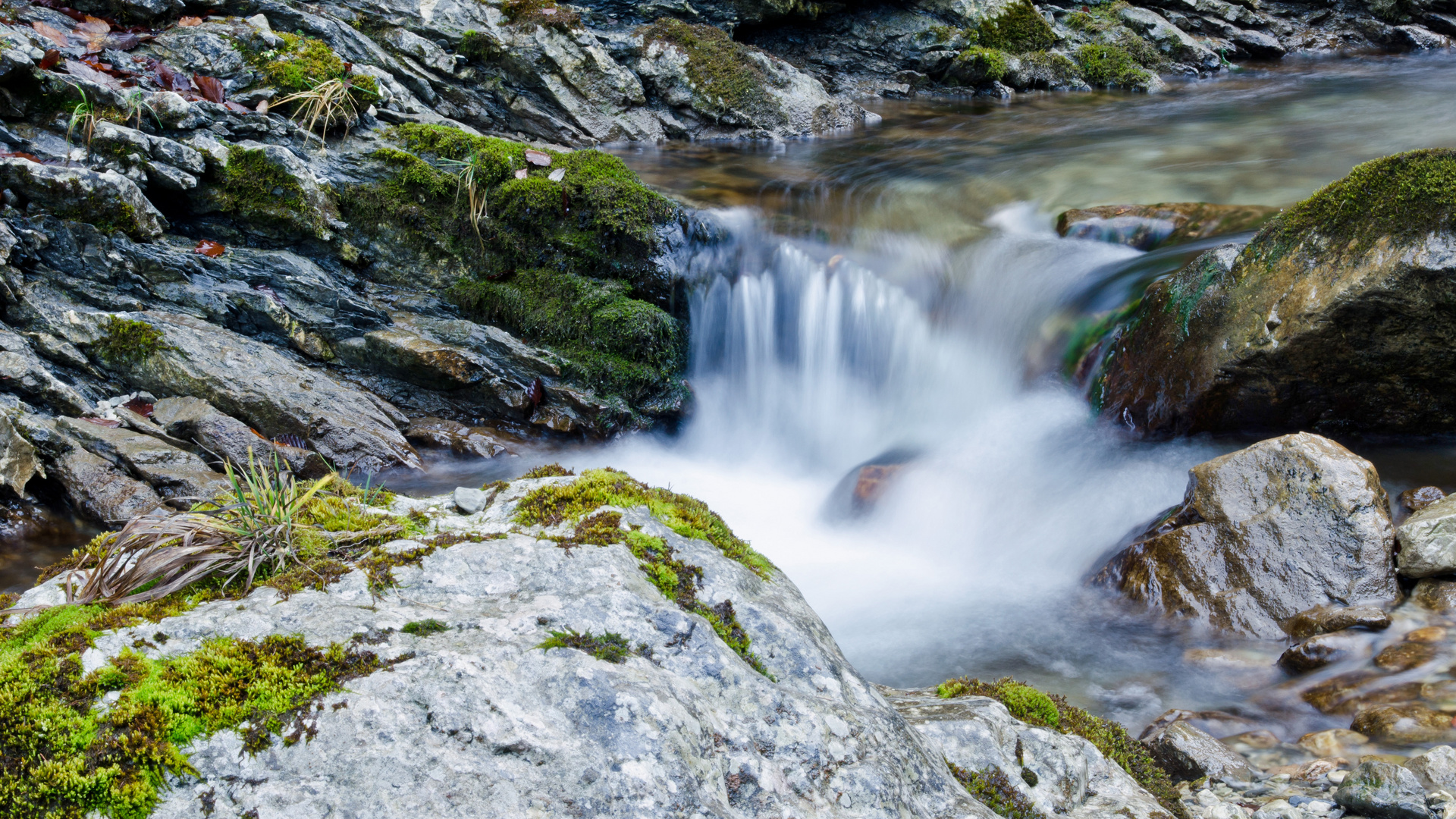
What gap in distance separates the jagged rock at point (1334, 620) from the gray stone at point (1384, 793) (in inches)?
76.3

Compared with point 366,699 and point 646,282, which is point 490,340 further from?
point 366,699

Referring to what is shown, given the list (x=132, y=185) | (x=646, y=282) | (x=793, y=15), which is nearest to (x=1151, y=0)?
(x=793, y=15)

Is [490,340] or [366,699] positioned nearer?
[366,699]

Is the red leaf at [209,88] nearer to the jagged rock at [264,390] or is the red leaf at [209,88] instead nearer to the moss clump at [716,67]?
the jagged rock at [264,390]

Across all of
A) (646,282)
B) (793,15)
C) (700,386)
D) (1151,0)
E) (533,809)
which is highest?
(1151,0)

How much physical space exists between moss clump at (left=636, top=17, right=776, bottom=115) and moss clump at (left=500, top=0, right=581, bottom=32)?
5.61ft

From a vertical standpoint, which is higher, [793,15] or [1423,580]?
[793,15]

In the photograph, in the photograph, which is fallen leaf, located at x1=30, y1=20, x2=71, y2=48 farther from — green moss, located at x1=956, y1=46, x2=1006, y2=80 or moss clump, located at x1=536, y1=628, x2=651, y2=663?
green moss, located at x1=956, y1=46, x2=1006, y2=80

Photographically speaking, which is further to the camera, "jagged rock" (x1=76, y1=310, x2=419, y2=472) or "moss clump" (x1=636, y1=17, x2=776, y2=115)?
"moss clump" (x1=636, y1=17, x2=776, y2=115)

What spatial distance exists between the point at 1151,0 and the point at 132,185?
24652 mm

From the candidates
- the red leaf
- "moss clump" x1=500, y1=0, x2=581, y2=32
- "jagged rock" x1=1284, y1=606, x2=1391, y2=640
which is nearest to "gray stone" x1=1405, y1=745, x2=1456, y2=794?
"jagged rock" x1=1284, y1=606, x2=1391, y2=640

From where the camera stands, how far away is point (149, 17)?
9.99 metres

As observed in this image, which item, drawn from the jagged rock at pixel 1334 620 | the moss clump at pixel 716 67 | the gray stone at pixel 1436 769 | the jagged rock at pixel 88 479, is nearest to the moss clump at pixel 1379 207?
the jagged rock at pixel 1334 620

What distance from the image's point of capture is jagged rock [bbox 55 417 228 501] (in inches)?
224
